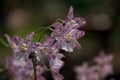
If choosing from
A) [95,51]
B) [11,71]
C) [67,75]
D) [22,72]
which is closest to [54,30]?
[22,72]

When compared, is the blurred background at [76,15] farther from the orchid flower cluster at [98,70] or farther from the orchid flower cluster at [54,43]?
the orchid flower cluster at [54,43]

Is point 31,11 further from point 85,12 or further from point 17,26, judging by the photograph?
point 85,12

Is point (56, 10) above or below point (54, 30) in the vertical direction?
above

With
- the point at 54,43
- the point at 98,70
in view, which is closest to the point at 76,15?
the point at 98,70

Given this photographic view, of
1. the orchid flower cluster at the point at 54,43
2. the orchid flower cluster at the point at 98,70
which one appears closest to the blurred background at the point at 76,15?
the orchid flower cluster at the point at 98,70

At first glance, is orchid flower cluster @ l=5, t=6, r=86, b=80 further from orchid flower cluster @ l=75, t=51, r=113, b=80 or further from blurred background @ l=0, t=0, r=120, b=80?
blurred background @ l=0, t=0, r=120, b=80

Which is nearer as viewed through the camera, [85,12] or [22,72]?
[22,72]

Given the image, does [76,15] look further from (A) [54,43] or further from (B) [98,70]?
(A) [54,43]

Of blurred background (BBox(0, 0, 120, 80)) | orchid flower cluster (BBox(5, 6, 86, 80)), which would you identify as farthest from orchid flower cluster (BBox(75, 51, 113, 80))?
blurred background (BBox(0, 0, 120, 80))

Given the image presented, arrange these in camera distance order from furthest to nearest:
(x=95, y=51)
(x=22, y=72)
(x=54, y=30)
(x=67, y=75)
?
(x=95, y=51)
(x=67, y=75)
(x=22, y=72)
(x=54, y=30)

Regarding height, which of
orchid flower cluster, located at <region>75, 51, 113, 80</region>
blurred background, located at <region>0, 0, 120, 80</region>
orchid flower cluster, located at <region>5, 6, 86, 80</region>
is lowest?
orchid flower cluster, located at <region>5, 6, 86, 80</region>
